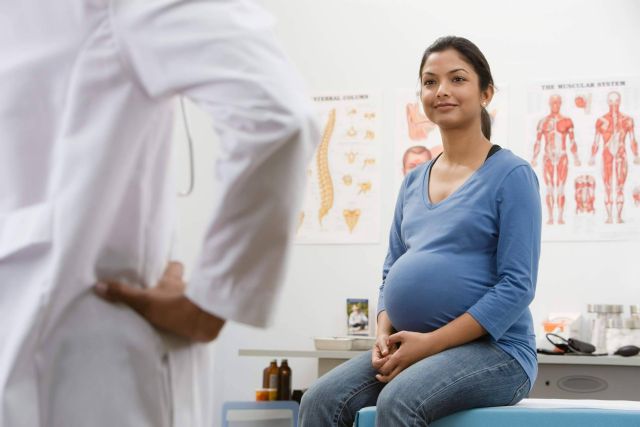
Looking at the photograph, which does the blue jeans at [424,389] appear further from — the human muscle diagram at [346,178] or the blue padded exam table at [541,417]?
the human muscle diagram at [346,178]

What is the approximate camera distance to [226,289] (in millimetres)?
827

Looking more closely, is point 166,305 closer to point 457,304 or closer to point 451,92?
point 457,304

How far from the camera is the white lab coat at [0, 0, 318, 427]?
782mm

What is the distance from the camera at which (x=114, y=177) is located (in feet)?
2.71

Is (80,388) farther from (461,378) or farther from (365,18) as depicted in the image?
(365,18)

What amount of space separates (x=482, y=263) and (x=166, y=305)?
1.18 meters

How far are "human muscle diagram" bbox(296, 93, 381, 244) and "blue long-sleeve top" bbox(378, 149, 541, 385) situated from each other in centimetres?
190

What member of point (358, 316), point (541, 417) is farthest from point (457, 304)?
point (358, 316)

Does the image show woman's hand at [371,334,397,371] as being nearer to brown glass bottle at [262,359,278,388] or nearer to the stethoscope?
the stethoscope

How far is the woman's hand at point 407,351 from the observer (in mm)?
1845

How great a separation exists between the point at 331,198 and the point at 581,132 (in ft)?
3.95

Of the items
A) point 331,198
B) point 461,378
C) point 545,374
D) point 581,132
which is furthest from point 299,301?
point 461,378

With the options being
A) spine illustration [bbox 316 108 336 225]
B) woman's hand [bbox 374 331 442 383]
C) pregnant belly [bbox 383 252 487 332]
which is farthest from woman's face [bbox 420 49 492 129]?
spine illustration [bbox 316 108 336 225]

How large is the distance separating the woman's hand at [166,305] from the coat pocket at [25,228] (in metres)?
0.08
